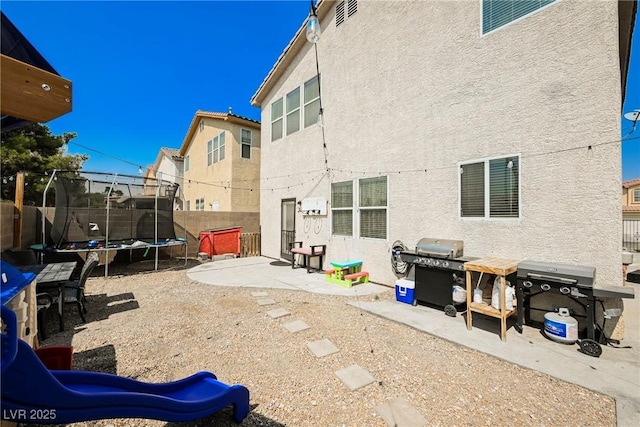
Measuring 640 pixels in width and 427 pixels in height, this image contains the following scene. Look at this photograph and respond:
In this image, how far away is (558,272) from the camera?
355 centimetres

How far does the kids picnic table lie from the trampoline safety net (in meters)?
5.86

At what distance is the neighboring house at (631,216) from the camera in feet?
45.8

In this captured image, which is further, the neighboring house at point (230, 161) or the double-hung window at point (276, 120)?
the neighboring house at point (230, 161)

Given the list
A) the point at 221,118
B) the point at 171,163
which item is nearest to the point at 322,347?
the point at 221,118

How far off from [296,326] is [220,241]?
295 inches

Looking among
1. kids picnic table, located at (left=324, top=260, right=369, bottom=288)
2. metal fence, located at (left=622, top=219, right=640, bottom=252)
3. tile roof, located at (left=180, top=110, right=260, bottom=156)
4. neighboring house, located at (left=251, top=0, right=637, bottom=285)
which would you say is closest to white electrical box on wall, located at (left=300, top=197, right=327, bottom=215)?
neighboring house, located at (left=251, top=0, right=637, bottom=285)

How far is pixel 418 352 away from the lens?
11.3 ft

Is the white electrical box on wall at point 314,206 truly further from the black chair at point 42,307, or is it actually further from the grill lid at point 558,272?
the black chair at point 42,307

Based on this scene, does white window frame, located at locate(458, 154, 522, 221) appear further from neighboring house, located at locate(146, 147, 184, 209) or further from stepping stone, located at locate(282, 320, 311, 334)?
neighboring house, located at locate(146, 147, 184, 209)

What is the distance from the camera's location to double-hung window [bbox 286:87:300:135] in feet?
30.4

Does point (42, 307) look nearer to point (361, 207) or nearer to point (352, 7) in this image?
point (361, 207)

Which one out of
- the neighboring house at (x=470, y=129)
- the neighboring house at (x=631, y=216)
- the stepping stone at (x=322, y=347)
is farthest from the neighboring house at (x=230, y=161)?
the neighboring house at (x=631, y=216)

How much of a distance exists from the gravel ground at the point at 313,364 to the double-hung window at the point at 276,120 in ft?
22.3

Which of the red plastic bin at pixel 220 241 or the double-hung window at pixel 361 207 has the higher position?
the double-hung window at pixel 361 207
